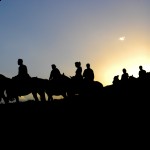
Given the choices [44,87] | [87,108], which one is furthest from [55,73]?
[87,108]

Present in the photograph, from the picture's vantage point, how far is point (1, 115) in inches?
506

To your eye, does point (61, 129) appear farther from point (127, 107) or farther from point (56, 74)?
point (56, 74)

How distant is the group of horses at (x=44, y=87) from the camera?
17.6 m

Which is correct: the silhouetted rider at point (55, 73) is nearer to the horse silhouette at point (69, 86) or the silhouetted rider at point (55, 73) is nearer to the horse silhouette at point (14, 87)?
the horse silhouette at point (69, 86)

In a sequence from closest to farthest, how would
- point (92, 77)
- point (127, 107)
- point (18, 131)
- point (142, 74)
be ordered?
1. point (18, 131)
2. point (127, 107)
3. point (92, 77)
4. point (142, 74)

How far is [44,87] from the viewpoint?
19.4 metres

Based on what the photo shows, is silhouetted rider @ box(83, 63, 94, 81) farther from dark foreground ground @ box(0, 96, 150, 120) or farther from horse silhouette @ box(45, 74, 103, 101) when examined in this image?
dark foreground ground @ box(0, 96, 150, 120)

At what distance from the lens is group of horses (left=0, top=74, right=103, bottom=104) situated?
57.7ft

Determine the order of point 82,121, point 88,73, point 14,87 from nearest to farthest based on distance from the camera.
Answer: point 82,121 → point 14,87 → point 88,73

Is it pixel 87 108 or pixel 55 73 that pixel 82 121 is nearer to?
pixel 87 108

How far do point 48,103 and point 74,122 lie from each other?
7.24ft

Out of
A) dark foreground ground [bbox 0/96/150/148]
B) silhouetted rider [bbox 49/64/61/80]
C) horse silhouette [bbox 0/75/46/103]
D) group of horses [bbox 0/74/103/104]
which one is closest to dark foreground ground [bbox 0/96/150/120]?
dark foreground ground [bbox 0/96/150/148]

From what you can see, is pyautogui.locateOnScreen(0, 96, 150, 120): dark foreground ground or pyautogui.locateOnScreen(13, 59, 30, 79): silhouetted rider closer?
pyautogui.locateOnScreen(0, 96, 150, 120): dark foreground ground

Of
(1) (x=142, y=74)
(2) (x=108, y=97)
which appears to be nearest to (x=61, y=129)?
(2) (x=108, y=97)
